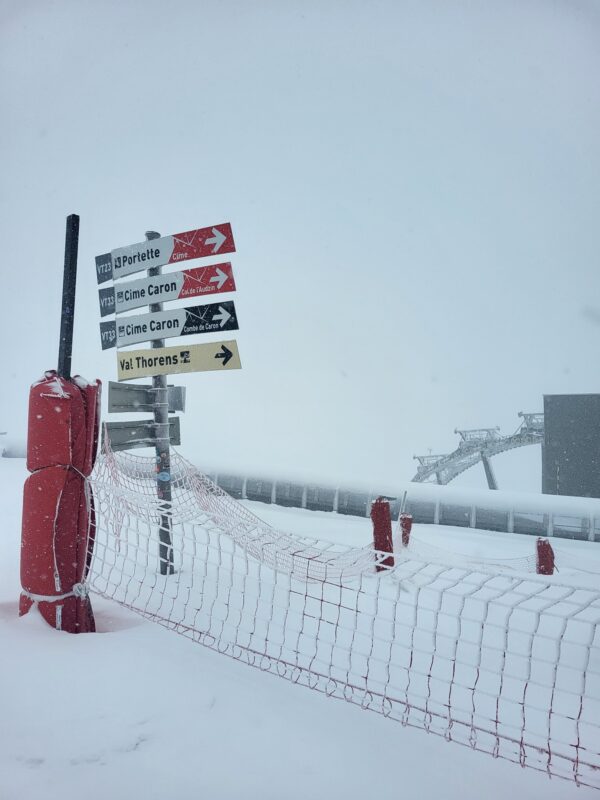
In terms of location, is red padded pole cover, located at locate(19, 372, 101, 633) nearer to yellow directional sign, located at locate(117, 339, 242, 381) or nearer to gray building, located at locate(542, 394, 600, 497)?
yellow directional sign, located at locate(117, 339, 242, 381)

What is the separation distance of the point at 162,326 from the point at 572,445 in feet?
78.5

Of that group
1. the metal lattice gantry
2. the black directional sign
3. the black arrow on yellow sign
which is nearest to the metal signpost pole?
the black directional sign

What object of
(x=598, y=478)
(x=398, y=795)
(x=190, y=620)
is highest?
(x=398, y=795)

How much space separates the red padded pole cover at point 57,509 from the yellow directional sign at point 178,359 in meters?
1.89

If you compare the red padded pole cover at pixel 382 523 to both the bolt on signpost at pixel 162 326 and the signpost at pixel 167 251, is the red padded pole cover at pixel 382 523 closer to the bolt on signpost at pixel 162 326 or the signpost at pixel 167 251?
the bolt on signpost at pixel 162 326

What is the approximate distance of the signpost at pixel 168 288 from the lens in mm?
4953

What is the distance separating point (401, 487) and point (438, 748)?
550 inches

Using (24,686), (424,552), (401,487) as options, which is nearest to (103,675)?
(24,686)

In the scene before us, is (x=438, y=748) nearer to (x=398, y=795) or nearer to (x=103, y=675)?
(x=398, y=795)

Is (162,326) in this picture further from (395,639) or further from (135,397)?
(395,639)

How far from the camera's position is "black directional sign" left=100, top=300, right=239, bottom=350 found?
492 cm

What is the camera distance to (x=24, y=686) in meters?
2.27

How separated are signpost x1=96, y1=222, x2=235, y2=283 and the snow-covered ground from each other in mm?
Answer: 3898

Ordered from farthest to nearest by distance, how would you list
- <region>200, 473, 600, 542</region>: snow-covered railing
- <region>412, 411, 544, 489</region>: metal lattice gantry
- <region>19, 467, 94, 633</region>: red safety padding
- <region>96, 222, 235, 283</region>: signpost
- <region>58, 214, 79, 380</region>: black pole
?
<region>412, 411, 544, 489</region>: metal lattice gantry, <region>200, 473, 600, 542</region>: snow-covered railing, <region>96, 222, 235, 283</region>: signpost, <region>58, 214, 79, 380</region>: black pole, <region>19, 467, 94, 633</region>: red safety padding
